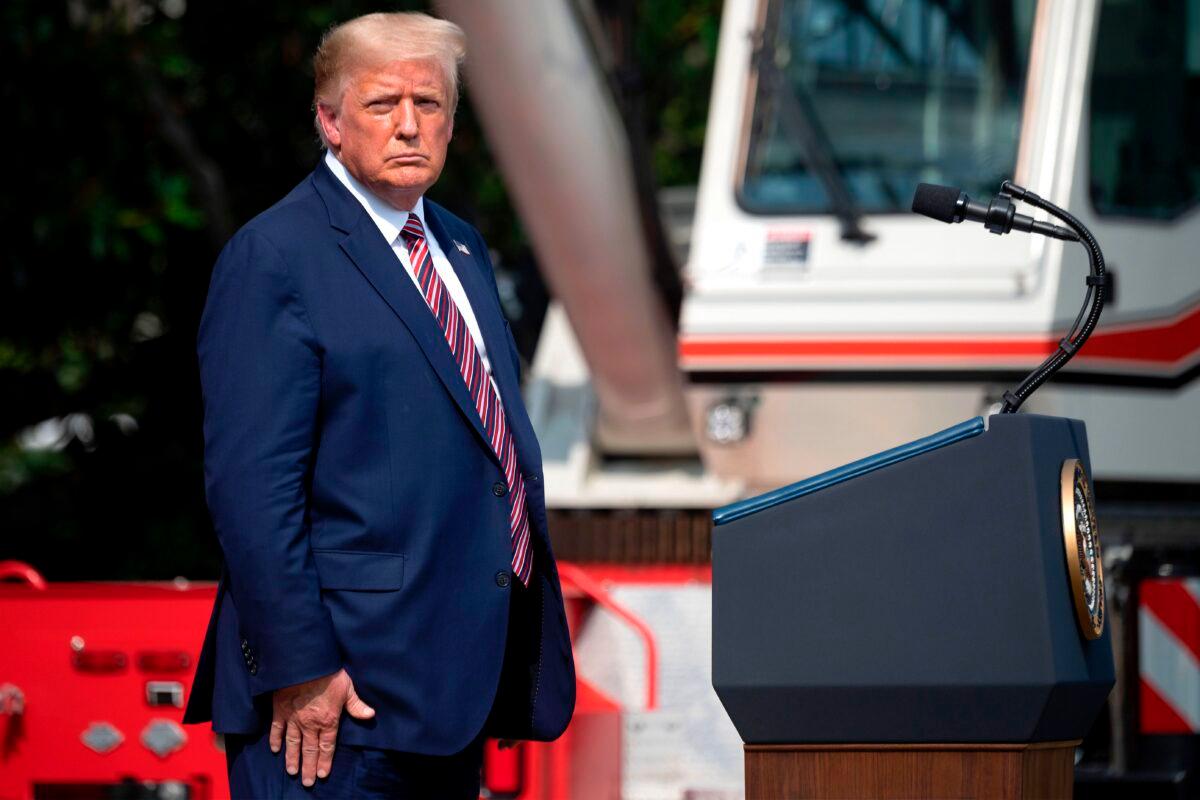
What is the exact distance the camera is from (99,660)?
14.5 feet

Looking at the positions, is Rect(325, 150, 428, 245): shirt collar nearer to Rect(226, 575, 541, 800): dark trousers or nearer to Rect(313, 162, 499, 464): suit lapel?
Rect(313, 162, 499, 464): suit lapel

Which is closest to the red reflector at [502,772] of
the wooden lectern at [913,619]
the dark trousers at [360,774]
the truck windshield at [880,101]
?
the dark trousers at [360,774]

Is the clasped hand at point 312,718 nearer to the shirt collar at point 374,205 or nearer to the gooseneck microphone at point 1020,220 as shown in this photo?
the shirt collar at point 374,205

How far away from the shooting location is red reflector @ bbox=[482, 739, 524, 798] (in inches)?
181

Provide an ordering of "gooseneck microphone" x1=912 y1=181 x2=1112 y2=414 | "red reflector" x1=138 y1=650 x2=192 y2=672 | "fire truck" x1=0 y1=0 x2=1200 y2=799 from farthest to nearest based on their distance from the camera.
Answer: "fire truck" x1=0 y1=0 x2=1200 y2=799
"red reflector" x1=138 y1=650 x2=192 y2=672
"gooseneck microphone" x1=912 y1=181 x2=1112 y2=414

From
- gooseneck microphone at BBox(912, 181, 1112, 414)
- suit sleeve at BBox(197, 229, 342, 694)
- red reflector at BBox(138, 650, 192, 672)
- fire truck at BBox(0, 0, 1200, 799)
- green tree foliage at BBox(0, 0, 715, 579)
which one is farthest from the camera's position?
green tree foliage at BBox(0, 0, 715, 579)

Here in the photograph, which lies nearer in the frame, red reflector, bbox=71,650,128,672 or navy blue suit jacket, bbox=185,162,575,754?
navy blue suit jacket, bbox=185,162,575,754

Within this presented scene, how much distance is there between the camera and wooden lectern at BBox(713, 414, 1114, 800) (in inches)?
110

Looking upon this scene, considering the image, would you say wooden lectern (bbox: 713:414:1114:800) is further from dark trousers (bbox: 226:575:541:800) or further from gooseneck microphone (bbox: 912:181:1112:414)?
dark trousers (bbox: 226:575:541:800)

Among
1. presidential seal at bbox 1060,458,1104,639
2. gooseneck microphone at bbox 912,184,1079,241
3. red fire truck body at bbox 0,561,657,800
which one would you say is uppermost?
gooseneck microphone at bbox 912,184,1079,241

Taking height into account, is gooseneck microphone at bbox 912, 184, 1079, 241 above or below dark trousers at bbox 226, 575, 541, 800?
above

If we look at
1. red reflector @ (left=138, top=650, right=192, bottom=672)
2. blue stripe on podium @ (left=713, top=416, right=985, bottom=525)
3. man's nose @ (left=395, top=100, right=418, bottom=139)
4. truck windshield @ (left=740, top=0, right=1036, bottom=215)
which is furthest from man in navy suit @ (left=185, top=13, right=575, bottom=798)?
truck windshield @ (left=740, top=0, right=1036, bottom=215)

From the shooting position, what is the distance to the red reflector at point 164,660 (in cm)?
441

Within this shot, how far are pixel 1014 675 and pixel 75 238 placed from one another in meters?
6.86
